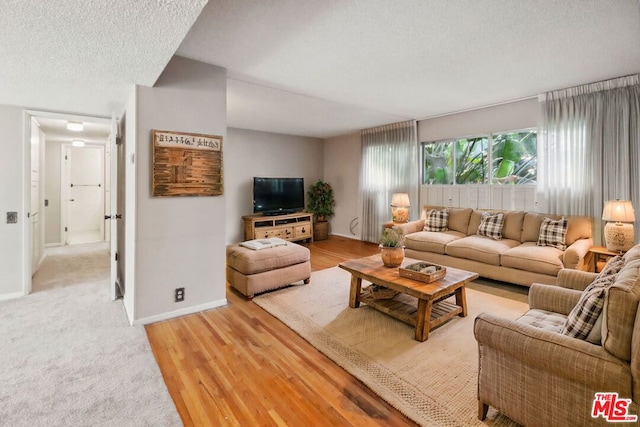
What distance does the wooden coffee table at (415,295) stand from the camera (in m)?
2.42

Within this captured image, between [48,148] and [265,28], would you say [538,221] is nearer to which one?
[265,28]

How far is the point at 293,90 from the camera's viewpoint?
3.85m

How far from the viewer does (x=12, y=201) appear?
3.39m

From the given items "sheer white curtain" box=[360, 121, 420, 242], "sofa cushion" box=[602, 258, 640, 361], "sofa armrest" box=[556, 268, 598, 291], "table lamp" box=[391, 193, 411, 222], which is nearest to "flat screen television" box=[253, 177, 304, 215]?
"sheer white curtain" box=[360, 121, 420, 242]

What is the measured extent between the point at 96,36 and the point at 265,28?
1.10m

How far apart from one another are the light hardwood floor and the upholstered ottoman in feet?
1.59

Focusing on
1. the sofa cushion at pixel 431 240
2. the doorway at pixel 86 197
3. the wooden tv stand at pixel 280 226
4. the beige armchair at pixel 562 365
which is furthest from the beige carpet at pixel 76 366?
the doorway at pixel 86 197

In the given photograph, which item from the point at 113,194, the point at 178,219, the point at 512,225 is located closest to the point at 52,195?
the point at 113,194

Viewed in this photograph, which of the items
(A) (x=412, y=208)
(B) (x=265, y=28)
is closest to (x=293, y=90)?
(B) (x=265, y=28)

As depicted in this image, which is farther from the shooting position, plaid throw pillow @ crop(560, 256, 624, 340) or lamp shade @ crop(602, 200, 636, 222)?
lamp shade @ crop(602, 200, 636, 222)

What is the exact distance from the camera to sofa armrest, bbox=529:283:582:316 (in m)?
1.93

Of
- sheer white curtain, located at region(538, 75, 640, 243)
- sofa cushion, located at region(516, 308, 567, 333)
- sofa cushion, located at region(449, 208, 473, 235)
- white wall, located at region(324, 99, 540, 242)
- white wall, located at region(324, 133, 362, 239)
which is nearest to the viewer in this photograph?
sofa cushion, located at region(516, 308, 567, 333)

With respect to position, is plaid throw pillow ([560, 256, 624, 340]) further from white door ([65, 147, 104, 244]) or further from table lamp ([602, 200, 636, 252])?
white door ([65, 147, 104, 244])

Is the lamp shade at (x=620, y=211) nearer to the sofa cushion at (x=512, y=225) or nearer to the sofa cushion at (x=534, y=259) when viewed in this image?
the sofa cushion at (x=534, y=259)
